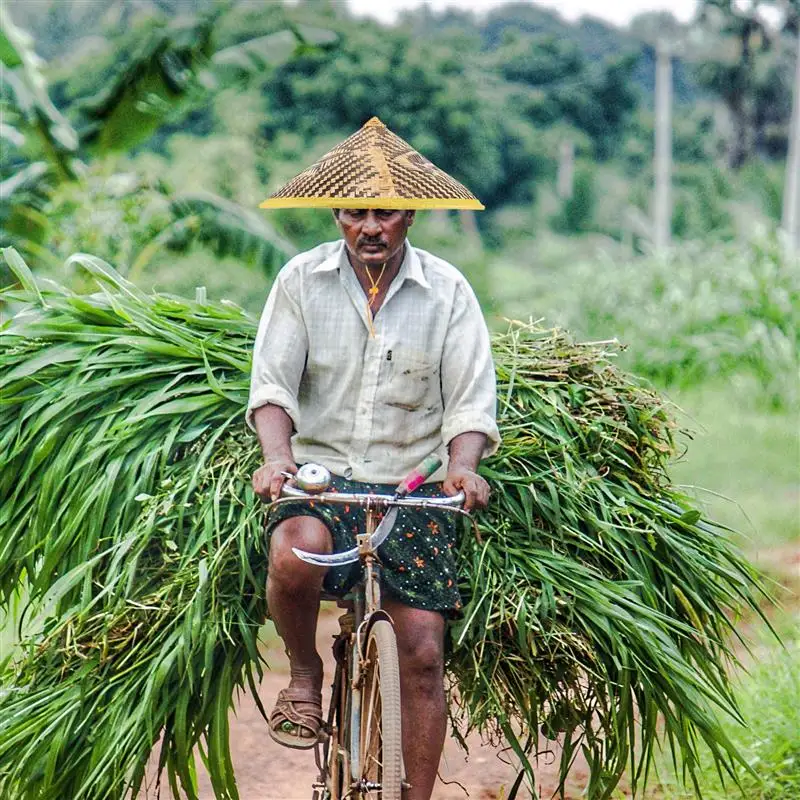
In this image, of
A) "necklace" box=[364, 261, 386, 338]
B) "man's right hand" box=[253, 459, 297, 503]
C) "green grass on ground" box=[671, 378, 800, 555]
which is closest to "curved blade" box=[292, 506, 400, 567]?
"man's right hand" box=[253, 459, 297, 503]

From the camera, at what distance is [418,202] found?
10.00 feet

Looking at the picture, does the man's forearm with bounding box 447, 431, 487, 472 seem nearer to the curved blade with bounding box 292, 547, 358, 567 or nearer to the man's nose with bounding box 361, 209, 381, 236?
the curved blade with bounding box 292, 547, 358, 567

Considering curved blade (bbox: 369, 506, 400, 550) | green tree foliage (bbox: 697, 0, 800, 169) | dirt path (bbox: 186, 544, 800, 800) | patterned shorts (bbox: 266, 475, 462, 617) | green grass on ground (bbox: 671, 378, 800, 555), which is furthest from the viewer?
green tree foliage (bbox: 697, 0, 800, 169)

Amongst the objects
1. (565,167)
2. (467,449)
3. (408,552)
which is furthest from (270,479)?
(565,167)

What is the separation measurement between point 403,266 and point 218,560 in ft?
2.67

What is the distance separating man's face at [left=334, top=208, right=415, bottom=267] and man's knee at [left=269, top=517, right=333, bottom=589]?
63cm

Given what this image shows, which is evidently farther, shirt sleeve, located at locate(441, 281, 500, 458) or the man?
shirt sleeve, located at locate(441, 281, 500, 458)

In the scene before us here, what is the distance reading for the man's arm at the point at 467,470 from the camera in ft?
9.67

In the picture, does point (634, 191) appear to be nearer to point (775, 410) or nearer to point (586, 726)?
point (775, 410)

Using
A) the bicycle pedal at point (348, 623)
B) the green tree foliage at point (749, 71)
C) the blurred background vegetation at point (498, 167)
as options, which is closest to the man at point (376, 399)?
the bicycle pedal at point (348, 623)

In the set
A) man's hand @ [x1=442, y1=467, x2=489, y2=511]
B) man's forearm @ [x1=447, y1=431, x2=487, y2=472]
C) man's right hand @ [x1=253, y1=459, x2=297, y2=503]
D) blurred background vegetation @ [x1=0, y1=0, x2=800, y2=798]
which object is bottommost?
blurred background vegetation @ [x1=0, y1=0, x2=800, y2=798]

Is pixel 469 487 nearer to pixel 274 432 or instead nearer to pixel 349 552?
pixel 349 552

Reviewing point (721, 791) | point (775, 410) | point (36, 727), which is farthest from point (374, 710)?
point (775, 410)

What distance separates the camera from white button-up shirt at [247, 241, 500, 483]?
3.17m
